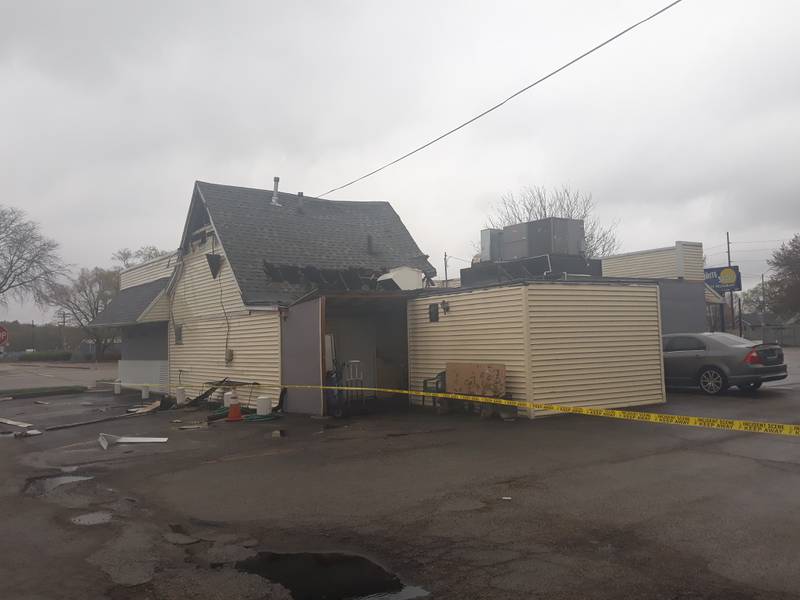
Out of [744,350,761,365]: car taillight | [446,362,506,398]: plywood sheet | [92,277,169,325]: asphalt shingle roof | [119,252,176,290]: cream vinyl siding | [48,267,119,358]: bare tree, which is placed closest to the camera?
[446,362,506,398]: plywood sheet

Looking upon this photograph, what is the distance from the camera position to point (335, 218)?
20453mm

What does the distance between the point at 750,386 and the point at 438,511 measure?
1212 centimetres

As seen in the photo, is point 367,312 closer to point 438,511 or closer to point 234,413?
point 234,413

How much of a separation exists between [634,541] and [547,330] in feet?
23.0

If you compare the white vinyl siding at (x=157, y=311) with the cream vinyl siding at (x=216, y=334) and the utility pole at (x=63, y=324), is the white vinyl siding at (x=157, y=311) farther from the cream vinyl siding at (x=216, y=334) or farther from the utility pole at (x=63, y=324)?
the utility pole at (x=63, y=324)

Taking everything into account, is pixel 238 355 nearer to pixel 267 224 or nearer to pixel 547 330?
pixel 267 224

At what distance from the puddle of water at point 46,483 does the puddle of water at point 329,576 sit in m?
4.31

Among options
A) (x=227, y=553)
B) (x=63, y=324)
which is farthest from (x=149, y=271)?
(x=63, y=324)

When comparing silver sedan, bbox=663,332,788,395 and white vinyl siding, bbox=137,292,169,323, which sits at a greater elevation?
white vinyl siding, bbox=137,292,169,323

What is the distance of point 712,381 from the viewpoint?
1460 cm

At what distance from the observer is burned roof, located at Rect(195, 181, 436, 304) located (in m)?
16.1

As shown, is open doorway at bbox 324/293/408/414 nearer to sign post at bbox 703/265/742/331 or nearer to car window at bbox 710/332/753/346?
car window at bbox 710/332/753/346

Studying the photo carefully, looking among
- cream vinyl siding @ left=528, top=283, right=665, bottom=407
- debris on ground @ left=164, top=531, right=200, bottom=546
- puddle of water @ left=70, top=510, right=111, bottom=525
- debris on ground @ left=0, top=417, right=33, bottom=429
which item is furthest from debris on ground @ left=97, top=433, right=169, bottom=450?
cream vinyl siding @ left=528, top=283, right=665, bottom=407

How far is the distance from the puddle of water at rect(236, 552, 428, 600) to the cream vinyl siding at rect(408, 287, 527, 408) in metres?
7.37
